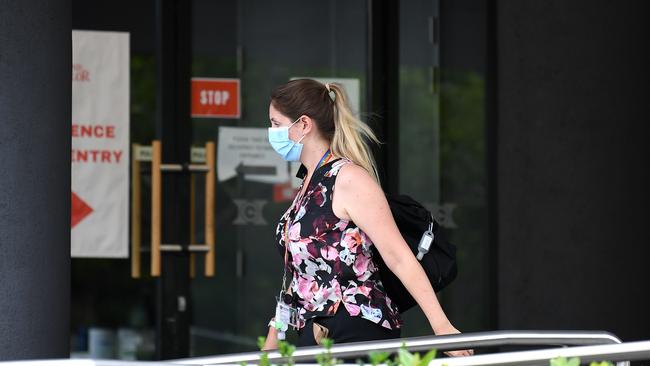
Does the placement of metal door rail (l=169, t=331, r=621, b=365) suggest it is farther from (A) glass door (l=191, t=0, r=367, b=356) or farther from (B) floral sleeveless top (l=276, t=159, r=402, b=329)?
(A) glass door (l=191, t=0, r=367, b=356)

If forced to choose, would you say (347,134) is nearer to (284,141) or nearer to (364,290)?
(284,141)

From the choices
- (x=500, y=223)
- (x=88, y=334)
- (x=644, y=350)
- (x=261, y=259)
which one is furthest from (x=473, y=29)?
(x=644, y=350)

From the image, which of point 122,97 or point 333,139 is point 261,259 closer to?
point 122,97

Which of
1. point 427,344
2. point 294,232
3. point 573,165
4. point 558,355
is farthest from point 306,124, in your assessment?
point 573,165

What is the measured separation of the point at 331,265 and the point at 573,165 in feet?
9.96

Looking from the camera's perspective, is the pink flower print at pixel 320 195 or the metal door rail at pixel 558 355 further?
the pink flower print at pixel 320 195

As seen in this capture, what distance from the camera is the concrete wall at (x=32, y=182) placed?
142 inches

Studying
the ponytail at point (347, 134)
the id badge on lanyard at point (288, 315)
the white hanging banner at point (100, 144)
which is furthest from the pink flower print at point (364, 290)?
the white hanging banner at point (100, 144)

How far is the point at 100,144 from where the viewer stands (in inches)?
233

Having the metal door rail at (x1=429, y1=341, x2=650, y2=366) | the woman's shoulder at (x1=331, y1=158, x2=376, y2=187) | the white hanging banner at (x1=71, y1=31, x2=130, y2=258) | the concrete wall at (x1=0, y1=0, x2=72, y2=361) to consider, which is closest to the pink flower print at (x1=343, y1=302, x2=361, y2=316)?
the woman's shoulder at (x1=331, y1=158, x2=376, y2=187)

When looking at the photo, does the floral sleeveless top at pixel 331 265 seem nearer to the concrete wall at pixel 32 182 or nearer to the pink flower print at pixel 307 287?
the pink flower print at pixel 307 287

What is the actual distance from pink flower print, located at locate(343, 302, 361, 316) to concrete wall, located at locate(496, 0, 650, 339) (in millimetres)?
2758

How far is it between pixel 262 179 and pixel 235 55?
0.66 meters

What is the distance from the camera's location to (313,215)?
11.6ft
